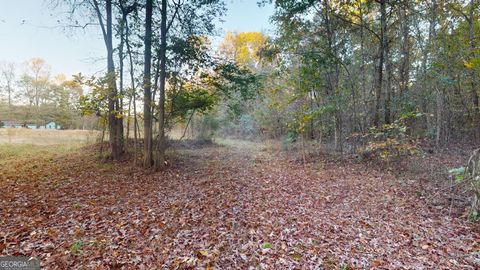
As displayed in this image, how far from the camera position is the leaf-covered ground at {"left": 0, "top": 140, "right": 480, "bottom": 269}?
2912 mm

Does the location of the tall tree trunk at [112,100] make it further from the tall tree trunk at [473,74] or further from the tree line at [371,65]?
the tall tree trunk at [473,74]

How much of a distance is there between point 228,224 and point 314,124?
806 cm

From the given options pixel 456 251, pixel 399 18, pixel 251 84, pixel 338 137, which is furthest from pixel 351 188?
pixel 399 18

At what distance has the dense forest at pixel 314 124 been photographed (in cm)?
343

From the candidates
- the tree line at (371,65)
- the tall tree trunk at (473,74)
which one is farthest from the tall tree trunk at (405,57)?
the tall tree trunk at (473,74)

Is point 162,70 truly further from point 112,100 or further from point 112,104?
point 112,104

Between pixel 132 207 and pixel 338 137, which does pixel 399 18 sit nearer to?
pixel 338 137

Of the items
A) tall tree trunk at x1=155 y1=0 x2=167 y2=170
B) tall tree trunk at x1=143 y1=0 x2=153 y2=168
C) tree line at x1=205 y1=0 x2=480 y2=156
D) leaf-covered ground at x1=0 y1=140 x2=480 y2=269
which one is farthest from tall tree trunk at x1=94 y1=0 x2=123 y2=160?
tree line at x1=205 y1=0 x2=480 y2=156

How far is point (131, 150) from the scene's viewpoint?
9.62 metres

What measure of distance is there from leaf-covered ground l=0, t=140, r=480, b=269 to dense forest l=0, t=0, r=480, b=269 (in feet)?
0.12

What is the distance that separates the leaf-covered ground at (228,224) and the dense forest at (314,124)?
0.12ft

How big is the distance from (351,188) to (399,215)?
161 cm

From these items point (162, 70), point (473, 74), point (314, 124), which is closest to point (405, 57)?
point (473, 74)

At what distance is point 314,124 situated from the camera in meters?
10.8
